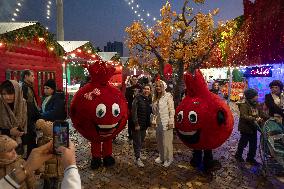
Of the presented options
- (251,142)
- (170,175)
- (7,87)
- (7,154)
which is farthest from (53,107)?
(251,142)

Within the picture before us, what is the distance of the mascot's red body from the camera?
22.3 feet

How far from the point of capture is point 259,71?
17172 mm

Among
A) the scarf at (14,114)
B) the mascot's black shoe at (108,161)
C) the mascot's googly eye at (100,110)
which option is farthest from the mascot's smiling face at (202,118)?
the scarf at (14,114)

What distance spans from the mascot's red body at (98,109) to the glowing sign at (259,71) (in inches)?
442

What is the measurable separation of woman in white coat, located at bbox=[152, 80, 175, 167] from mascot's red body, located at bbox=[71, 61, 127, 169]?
29.5 inches

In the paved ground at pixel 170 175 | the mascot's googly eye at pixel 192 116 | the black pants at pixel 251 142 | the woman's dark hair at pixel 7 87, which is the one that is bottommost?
the paved ground at pixel 170 175

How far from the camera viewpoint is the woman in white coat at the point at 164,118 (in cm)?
725

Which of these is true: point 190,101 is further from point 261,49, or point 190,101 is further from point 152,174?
point 261,49

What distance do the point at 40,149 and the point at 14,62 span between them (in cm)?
1029

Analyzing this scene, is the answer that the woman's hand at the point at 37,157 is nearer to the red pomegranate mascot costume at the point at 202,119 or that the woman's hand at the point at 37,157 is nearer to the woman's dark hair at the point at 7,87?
→ the woman's dark hair at the point at 7,87

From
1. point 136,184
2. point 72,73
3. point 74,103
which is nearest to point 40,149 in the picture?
point 136,184

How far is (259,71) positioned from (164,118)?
11509 millimetres

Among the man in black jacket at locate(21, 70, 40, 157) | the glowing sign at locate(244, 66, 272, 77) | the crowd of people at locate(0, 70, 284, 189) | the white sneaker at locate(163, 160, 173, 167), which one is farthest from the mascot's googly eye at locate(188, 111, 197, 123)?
the glowing sign at locate(244, 66, 272, 77)

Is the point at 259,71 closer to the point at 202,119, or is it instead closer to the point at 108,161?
the point at 202,119
